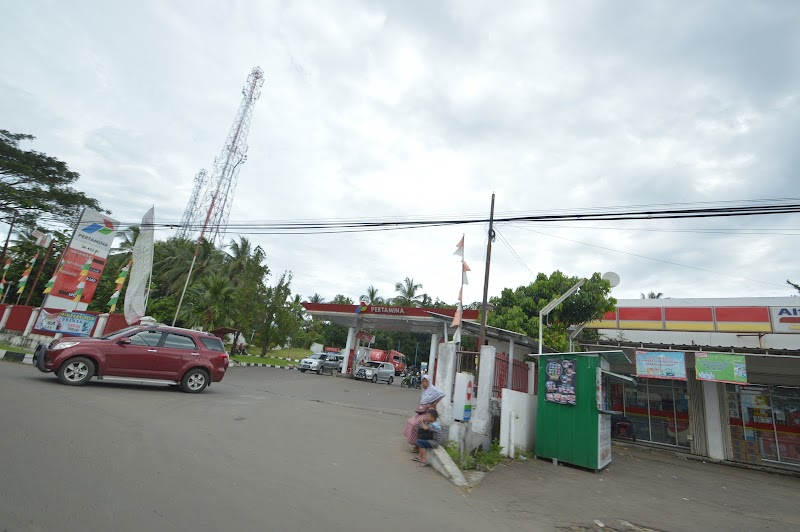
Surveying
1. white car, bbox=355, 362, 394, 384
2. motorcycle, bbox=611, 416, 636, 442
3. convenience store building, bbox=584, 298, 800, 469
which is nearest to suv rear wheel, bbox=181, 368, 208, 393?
convenience store building, bbox=584, 298, 800, 469

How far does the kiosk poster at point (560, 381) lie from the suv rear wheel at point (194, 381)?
29.5 ft

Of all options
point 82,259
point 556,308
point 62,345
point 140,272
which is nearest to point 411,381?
point 556,308

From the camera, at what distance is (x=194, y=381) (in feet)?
36.4

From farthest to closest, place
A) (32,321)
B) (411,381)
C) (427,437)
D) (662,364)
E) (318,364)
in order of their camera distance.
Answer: (318,364)
(411,381)
(32,321)
(662,364)
(427,437)

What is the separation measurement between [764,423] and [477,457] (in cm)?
1187

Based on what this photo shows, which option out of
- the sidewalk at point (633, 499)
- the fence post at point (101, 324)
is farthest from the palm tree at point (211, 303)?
the sidewalk at point (633, 499)

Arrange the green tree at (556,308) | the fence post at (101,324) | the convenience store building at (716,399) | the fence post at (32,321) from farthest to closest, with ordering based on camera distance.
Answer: the fence post at (32,321), the green tree at (556,308), the fence post at (101,324), the convenience store building at (716,399)

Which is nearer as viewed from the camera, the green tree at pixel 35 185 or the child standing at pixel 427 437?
the child standing at pixel 427 437

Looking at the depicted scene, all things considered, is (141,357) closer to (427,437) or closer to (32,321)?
(427,437)

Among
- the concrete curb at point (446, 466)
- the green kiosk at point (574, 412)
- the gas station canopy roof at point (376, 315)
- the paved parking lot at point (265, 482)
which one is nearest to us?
the paved parking lot at point (265, 482)

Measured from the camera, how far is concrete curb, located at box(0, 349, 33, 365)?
551 inches

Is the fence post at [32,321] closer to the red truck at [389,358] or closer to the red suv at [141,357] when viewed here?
the red suv at [141,357]

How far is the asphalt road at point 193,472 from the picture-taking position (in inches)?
142

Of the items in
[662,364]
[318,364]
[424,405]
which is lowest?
[424,405]
